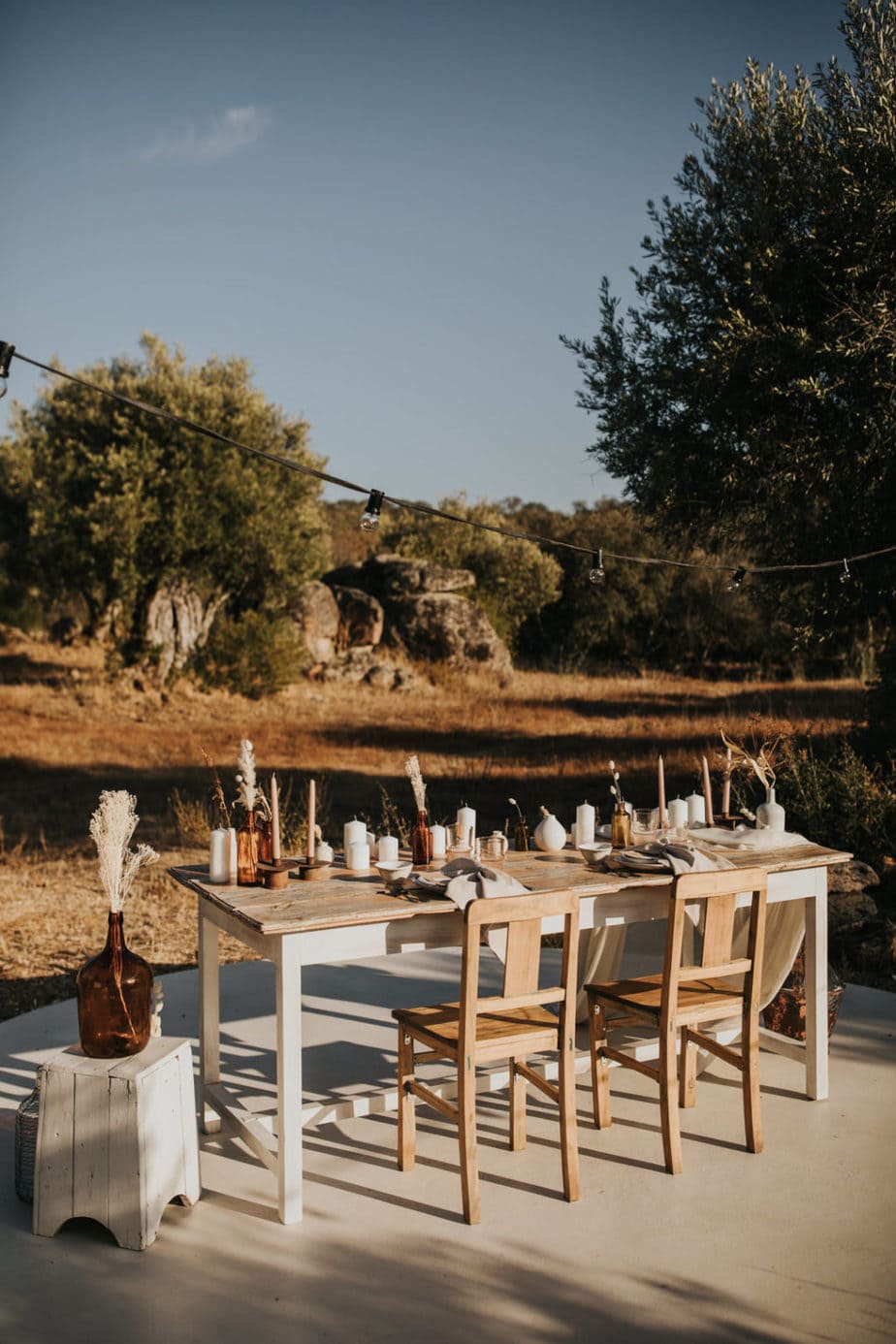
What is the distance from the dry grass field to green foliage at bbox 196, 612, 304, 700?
357 mm

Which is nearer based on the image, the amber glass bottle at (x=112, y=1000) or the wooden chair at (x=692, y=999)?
the amber glass bottle at (x=112, y=1000)

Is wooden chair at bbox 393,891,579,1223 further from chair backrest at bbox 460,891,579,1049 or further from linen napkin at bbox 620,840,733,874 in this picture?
linen napkin at bbox 620,840,733,874

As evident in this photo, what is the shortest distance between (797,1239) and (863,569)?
5.76 meters

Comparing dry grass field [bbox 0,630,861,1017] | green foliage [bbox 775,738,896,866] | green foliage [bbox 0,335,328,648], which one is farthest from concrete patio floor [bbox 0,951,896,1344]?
green foliage [bbox 0,335,328,648]

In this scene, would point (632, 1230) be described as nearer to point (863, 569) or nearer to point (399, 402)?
point (863, 569)

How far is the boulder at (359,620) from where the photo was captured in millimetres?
20766

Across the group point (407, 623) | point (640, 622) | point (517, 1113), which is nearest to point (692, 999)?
point (517, 1113)

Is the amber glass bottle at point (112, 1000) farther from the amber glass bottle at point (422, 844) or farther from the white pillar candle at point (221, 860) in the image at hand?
the amber glass bottle at point (422, 844)

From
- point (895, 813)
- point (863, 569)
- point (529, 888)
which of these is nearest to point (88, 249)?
point (863, 569)

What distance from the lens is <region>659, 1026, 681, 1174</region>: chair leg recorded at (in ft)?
11.4

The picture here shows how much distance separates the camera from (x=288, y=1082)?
10.3ft

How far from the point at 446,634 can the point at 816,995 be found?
55.3 ft

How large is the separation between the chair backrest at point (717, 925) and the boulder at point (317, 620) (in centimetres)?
1583

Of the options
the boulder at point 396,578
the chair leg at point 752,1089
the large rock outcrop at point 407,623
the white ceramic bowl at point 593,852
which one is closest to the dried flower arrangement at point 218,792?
the white ceramic bowl at point 593,852
